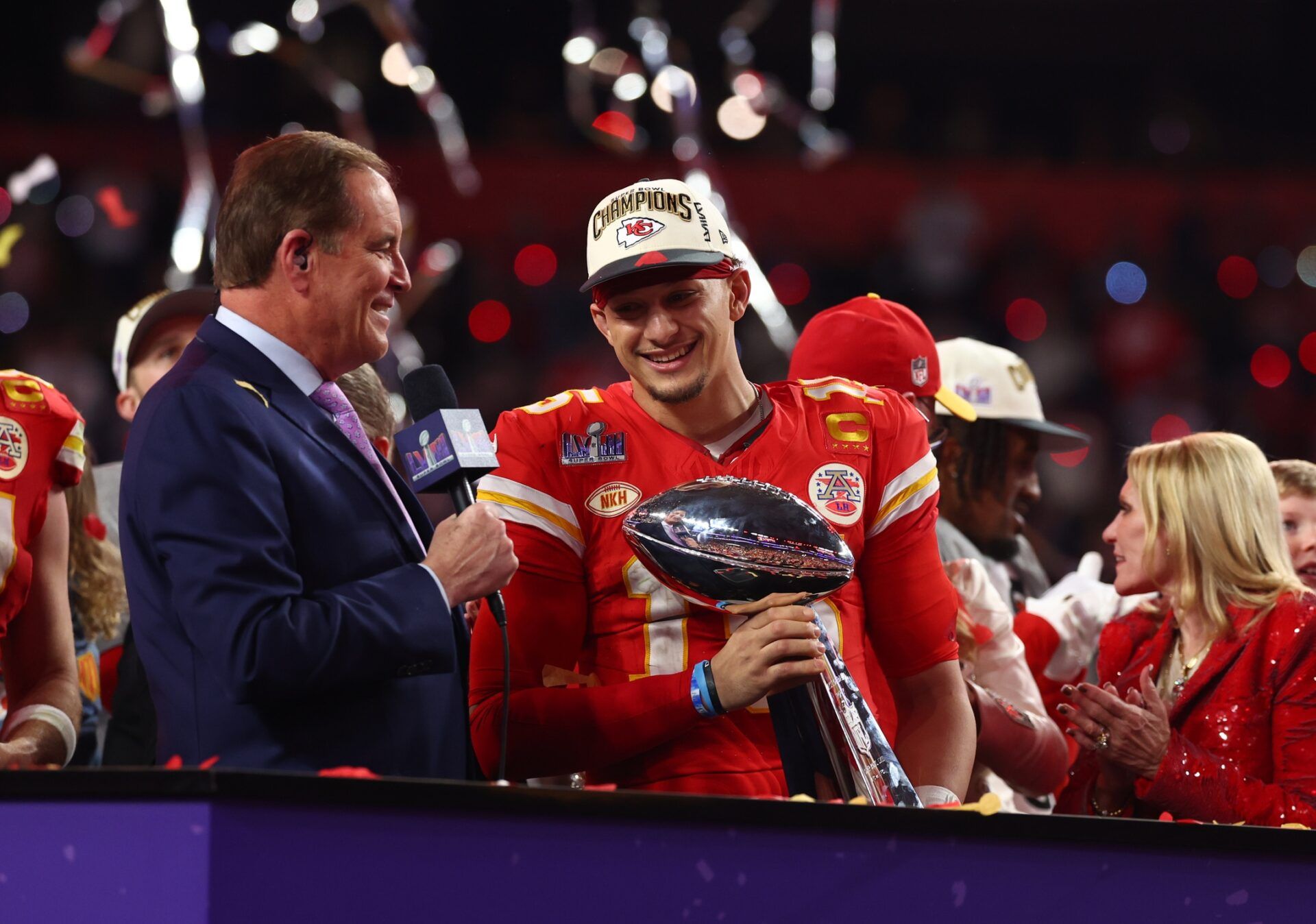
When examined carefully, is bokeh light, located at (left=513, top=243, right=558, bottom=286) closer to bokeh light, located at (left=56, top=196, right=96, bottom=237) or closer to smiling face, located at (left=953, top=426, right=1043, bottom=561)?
bokeh light, located at (left=56, top=196, right=96, bottom=237)

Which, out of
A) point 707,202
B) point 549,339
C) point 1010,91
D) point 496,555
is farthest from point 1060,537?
point 496,555

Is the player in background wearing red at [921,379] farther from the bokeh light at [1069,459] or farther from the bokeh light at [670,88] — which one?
the bokeh light at [670,88]

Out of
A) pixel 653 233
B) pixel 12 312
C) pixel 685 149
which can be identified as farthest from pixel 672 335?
pixel 685 149

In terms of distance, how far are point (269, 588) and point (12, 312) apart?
239 inches

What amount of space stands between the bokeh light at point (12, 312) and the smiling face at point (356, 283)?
569 centimetres

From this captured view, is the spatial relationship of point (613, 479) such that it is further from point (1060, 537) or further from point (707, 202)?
point (1060, 537)

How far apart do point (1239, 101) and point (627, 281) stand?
9048mm

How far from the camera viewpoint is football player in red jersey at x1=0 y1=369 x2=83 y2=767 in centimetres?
215

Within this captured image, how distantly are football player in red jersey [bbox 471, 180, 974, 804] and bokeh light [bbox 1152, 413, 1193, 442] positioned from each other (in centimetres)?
631

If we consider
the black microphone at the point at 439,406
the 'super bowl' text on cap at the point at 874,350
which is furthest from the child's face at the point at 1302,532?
the black microphone at the point at 439,406

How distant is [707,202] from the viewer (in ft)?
7.25

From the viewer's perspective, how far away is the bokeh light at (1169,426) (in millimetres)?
8188

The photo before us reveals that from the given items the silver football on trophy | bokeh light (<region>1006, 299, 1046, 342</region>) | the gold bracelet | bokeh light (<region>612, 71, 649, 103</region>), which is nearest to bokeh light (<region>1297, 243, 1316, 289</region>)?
bokeh light (<region>1006, 299, 1046, 342</region>)

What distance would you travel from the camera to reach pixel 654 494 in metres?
2.13
